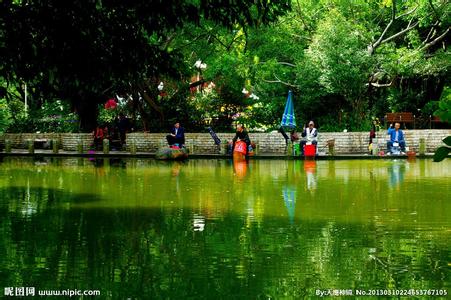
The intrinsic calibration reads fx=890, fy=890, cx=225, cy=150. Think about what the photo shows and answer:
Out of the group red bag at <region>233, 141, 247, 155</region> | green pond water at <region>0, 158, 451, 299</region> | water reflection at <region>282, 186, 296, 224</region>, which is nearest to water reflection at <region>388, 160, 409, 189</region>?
green pond water at <region>0, 158, 451, 299</region>

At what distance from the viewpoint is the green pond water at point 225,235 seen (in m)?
8.95

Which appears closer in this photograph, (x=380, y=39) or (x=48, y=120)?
(x=380, y=39)

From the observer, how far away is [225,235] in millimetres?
12344

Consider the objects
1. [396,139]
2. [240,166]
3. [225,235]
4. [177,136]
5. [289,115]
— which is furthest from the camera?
[289,115]

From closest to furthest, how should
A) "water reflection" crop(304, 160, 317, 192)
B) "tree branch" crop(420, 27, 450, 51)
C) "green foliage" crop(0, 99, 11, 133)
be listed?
1. "water reflection" crop(304, 160, 317, 192)
2. "tree branch" crop(420, 27, 450, 51)
3. "green foliage" crop(0, 99, 11, 133)

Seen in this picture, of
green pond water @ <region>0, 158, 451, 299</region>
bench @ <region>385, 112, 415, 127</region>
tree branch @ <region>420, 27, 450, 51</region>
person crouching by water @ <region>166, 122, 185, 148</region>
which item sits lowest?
green pond water @ <region>0, 158, 451, 299</region>

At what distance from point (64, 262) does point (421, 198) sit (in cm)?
939

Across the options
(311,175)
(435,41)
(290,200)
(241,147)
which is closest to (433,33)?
(435,41)

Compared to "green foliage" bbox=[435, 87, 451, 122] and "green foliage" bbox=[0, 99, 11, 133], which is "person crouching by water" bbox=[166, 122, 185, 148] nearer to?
"green foliage" bbox=[0, 99, 11, 133]

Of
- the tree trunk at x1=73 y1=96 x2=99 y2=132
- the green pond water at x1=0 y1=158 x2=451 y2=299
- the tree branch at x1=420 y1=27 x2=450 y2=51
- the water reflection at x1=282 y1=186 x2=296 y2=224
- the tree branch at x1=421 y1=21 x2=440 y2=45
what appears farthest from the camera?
the tree trunk at x1=73 y1=96 x2=99 y2=132

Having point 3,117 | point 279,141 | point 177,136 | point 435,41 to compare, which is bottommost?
point 279,141

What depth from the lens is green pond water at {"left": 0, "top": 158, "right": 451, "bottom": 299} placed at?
352 inches

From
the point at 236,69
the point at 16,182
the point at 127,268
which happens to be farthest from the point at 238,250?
the point at 236,69

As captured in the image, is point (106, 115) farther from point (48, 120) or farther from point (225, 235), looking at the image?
point (225, 235)
